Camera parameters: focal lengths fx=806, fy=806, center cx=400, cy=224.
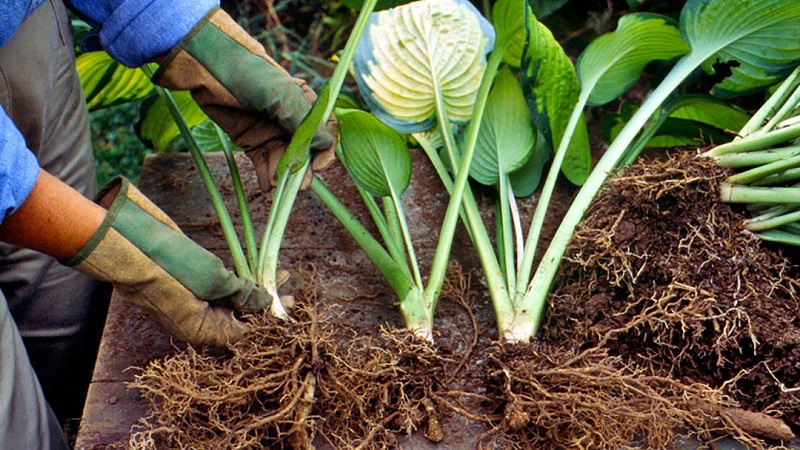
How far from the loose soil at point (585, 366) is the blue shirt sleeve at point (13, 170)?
299 mm

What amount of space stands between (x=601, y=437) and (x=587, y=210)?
387 millimetres

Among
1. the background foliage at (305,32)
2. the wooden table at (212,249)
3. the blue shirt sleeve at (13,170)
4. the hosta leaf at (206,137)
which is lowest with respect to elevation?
the background foliage at (305,32)

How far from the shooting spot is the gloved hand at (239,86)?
3.89ft

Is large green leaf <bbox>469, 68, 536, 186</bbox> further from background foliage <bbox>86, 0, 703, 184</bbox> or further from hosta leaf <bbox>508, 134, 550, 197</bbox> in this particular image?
background foliage <bbox>86, 0, 703, 184</bbox>

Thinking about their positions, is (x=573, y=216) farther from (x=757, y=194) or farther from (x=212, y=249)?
(x=212, y=249)

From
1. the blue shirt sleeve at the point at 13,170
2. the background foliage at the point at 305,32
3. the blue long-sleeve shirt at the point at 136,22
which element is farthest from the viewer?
the background foliage at the point at 305,32

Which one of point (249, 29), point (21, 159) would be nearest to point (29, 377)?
point (21, 159)

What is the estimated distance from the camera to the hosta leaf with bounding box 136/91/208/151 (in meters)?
1.49

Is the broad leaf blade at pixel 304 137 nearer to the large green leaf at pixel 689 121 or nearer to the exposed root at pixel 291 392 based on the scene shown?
the exposed root at pixel 291 392

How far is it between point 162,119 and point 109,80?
0.12m

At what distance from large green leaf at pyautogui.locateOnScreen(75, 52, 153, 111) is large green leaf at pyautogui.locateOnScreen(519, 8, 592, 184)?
0.67m

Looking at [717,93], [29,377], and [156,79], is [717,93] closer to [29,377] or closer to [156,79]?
[156,79]

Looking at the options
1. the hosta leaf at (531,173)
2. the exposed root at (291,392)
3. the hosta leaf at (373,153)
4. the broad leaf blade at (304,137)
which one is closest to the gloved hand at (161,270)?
the exposed root at (291,392)

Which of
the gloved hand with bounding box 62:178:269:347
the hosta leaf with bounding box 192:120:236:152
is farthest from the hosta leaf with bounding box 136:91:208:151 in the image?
the gloved hand with bounding box 62:178:269:347
